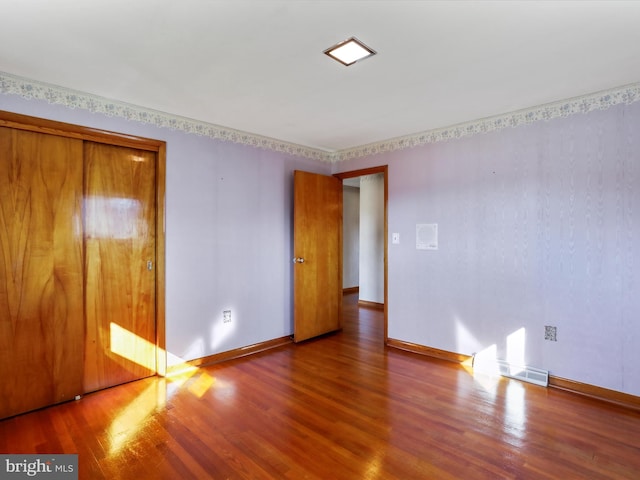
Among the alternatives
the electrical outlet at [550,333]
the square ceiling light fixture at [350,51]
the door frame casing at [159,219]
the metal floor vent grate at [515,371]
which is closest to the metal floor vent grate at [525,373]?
the metal floor vent grate at [515,371]

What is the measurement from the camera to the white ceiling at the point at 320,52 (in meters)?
1.71

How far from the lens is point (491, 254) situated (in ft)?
10.9

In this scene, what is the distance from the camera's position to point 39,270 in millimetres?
2561

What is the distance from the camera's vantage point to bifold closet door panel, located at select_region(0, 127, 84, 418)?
2.43m

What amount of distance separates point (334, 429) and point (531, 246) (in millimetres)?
→ 2304

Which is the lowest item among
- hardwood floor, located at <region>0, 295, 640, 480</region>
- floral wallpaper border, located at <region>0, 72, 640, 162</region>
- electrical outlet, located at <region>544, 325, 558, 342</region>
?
hardwood floor, located at <region>0, 295, 640, 480</region>

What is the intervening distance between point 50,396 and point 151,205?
5.47 ft

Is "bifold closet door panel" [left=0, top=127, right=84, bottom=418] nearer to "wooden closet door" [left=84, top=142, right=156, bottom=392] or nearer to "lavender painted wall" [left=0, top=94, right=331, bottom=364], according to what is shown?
"wooden closet door" [left=84, top=142, right=156, bottom=392]

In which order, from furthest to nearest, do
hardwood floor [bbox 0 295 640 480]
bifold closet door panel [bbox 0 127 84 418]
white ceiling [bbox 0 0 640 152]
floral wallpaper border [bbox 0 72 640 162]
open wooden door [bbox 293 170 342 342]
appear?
open wooden door [bbox 293 170 342 342] < floral wallpaper border [bbox 0 72 640 162] < bifold closet door panel [bbox 0 127 84 418] < hardwood floor [bbox 0 295 640 480] < white ceiling [bbox 0 0 640 152]

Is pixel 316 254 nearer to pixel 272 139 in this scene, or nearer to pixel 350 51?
pixel 272 139

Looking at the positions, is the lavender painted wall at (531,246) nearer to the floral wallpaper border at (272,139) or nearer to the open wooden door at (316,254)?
the floral wallpaper border at (272,139)

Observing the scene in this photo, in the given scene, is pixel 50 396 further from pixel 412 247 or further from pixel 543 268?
pixel 543 268

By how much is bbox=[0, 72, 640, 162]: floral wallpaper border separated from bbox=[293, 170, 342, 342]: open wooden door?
0.56m

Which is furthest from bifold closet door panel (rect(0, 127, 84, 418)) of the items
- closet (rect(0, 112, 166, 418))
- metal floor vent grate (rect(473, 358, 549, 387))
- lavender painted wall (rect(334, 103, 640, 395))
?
metal floor vent grate (rect(473, 358, 549, 387))
